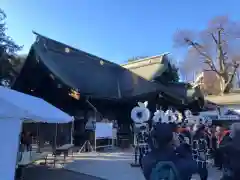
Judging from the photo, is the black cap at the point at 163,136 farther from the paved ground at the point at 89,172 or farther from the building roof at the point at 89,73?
the building roof at the point at 89,73

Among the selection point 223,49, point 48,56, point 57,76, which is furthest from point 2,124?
point 223,49

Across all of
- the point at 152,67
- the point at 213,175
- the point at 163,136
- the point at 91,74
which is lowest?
the point at 213,175

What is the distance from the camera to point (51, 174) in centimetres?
848

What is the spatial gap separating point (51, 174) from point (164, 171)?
6.06 metres

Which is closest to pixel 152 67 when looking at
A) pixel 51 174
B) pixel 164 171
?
pixel 51 174

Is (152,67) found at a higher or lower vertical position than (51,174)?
higher

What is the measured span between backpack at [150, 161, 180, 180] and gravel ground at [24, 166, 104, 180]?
5.10 meters

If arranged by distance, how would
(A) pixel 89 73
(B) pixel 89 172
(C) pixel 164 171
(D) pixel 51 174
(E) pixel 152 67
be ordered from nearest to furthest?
(C) pixel 164 171
(D) pixel 51 174
(B) pixel 89 172
(A) pixel 89 73
(E) pixel 152 67

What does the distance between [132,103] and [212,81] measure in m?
29.8

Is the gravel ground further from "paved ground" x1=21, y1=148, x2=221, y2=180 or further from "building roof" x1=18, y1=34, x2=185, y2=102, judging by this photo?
"building roof" x1=18, y1=34, x2=185, y2=102

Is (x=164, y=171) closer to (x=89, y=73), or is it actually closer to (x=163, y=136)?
(x=163, y=136)

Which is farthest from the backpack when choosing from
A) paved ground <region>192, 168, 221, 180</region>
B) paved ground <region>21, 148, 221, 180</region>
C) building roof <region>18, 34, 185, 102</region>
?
building roof <region>18, 34, 185, 102</region>

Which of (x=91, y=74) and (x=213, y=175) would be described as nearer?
(x=213, y=175)

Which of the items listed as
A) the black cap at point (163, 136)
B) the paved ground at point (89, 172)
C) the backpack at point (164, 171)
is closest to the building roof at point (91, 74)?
the paved ground at point (89, 172)
